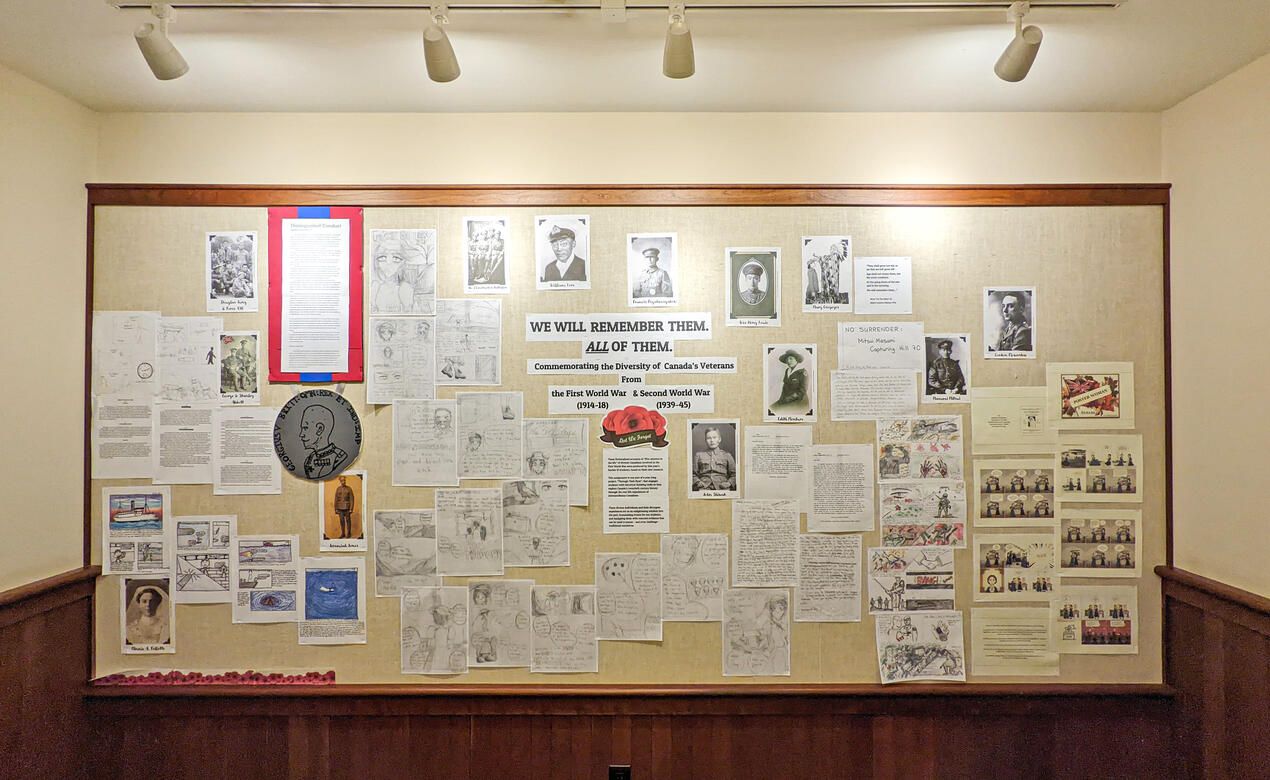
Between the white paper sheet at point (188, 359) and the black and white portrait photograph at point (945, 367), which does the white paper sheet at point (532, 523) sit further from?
the black and white portrait photograph at point (945, 367)

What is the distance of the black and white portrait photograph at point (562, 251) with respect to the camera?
2.76 meters

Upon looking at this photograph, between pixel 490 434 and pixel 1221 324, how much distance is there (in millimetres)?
2666

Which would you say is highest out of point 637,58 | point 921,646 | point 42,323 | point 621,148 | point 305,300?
point 637,58

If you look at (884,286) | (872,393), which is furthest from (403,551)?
(884,286)

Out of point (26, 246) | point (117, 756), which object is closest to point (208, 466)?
point (26, 246)

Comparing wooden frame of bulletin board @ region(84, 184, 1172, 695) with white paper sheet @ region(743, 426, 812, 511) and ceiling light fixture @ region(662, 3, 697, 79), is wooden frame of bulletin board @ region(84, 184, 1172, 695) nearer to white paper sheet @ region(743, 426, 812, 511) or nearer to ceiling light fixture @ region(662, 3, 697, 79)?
white paper sheet @ region(743, 426, 812, 511)

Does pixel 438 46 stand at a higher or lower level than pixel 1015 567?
higher

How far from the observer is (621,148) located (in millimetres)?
2781

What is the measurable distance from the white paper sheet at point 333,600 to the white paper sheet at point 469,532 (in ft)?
1.08

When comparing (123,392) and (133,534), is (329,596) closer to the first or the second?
(133,534)

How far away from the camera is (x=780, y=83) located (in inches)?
98.8

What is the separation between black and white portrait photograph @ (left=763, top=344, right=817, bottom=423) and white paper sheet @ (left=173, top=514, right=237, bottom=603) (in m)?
2.12

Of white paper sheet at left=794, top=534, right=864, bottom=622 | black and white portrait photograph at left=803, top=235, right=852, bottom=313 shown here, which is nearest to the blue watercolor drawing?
white paper sheet at left=794, top=534, right=864, bottom=622

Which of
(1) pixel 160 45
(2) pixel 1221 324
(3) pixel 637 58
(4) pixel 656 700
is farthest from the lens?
(4) pixel 656 700
